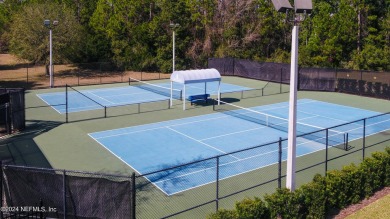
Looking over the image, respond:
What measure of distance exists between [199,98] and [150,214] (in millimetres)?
19715

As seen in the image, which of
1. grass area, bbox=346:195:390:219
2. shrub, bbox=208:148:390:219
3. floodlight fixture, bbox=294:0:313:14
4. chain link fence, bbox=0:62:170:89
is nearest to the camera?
shrub, bbox=208:148:390:219

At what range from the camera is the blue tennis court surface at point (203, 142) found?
1773cm

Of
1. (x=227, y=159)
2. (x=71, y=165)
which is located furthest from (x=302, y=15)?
(x=71, y=165)

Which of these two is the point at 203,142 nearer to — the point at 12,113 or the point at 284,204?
the point at 284,204

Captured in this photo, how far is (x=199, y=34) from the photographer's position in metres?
61.5

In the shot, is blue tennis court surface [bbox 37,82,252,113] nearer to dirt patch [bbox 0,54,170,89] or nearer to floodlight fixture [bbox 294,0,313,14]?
dirt patch [bbox 0,54,170,89]

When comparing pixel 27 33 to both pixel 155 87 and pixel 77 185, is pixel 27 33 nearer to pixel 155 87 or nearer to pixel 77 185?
pixel 155 87

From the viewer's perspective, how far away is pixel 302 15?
12.2 meters

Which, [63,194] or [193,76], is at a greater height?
[193,76]

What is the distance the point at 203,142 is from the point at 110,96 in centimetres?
1764

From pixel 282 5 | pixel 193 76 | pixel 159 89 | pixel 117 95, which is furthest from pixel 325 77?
pixel 282 5

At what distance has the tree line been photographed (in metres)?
48.7

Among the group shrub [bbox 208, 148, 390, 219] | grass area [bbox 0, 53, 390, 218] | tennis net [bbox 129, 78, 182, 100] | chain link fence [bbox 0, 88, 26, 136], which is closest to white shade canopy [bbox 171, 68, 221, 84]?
grass area [bbox 0, 53, 390, 218]

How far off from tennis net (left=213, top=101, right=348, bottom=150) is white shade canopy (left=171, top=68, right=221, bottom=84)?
2.22 metres
